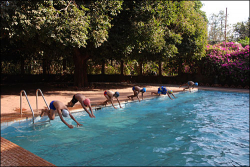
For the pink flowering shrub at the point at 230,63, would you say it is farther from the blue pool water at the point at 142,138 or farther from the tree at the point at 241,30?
the tree at the point at 241,30

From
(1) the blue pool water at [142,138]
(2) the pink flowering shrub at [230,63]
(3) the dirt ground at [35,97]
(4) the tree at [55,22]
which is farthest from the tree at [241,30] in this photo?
(4) the tree at [55,22]

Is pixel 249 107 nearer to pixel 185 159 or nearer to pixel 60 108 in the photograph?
pixel 185 159

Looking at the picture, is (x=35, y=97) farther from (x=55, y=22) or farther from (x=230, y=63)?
(x=230, y=63)

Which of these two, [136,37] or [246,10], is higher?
[246,10]

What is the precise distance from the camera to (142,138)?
7445 millimetres

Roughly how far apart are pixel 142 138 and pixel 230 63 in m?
17.3

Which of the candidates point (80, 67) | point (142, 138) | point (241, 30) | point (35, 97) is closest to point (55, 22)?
point (35, 97)

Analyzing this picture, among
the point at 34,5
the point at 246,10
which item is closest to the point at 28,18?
the point at 34,5

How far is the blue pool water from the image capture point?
582 cm

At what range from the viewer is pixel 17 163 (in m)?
4.33

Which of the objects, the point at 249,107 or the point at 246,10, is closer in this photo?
the point at 249,107

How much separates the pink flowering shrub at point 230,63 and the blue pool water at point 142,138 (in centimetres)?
1008

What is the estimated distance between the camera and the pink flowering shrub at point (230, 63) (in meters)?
20.7

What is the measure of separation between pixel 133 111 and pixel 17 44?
1333 centimetres
